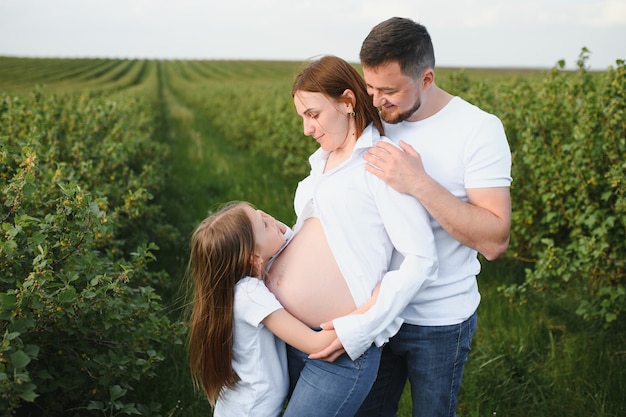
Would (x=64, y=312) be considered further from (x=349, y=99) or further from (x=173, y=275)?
(x=173, y=275)

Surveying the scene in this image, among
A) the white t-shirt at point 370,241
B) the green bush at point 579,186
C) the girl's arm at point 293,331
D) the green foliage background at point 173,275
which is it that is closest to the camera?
the white t-shirt at point 370,241

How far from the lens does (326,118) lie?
2.25 meters

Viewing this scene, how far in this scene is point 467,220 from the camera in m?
2.12

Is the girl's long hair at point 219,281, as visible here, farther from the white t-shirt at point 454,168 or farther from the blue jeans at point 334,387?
the white t-shirt at point 454,168

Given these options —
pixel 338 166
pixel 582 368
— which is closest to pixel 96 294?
pixel 338 166

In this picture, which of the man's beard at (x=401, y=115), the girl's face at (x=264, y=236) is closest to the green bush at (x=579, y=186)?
the man's beard at (x=401, y=115)

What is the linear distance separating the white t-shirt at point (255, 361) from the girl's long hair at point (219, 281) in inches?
1.3

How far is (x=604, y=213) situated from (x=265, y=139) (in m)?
9.69

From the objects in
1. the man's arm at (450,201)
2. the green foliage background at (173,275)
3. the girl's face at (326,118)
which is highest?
the girl's face at (326,118)

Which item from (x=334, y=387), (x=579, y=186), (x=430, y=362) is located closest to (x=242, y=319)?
(x=334, y=387)

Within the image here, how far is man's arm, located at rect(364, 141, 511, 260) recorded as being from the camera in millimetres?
2088

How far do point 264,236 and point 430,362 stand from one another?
775mm

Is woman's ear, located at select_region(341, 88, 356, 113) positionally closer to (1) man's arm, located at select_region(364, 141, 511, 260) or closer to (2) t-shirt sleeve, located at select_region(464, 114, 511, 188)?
(1) man's arm, located at select_region(364, 141, 511, 260)

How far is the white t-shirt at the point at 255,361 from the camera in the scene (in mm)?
2176
